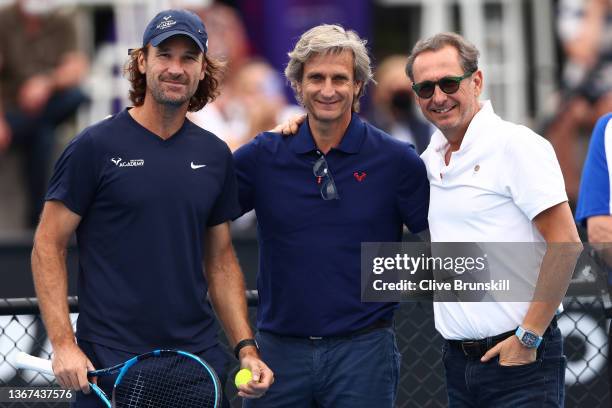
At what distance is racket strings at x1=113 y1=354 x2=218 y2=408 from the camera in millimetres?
4598

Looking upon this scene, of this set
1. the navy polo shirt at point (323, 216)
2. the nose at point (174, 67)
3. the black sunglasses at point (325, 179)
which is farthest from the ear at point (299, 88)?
the nose at point (174, 67)

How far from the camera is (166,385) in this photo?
15.3ft

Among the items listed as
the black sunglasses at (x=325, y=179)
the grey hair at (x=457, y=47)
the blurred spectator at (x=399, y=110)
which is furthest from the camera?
the blurred spectator at (x=399, y=110)

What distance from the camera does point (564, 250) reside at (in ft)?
15.1

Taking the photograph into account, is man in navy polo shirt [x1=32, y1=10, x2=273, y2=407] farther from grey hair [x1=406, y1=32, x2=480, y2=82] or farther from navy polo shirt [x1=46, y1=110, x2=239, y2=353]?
grey hair [x1=406, y1=32, x2=480, y2=82]

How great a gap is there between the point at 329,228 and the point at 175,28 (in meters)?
1.02

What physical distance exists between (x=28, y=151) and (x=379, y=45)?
15.3ft

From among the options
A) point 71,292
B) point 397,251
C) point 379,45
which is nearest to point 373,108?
point 379,45

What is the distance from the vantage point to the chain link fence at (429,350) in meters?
5.80

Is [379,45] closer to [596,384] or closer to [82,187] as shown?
[596,384]

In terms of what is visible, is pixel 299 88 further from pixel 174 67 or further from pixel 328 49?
pixel 174 67

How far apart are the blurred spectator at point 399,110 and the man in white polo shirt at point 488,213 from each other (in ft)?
18.0

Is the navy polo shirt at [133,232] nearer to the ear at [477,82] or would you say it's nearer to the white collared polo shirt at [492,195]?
the white collared polo shirt at [492,195]

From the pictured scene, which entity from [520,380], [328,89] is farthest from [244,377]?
[328,89]
